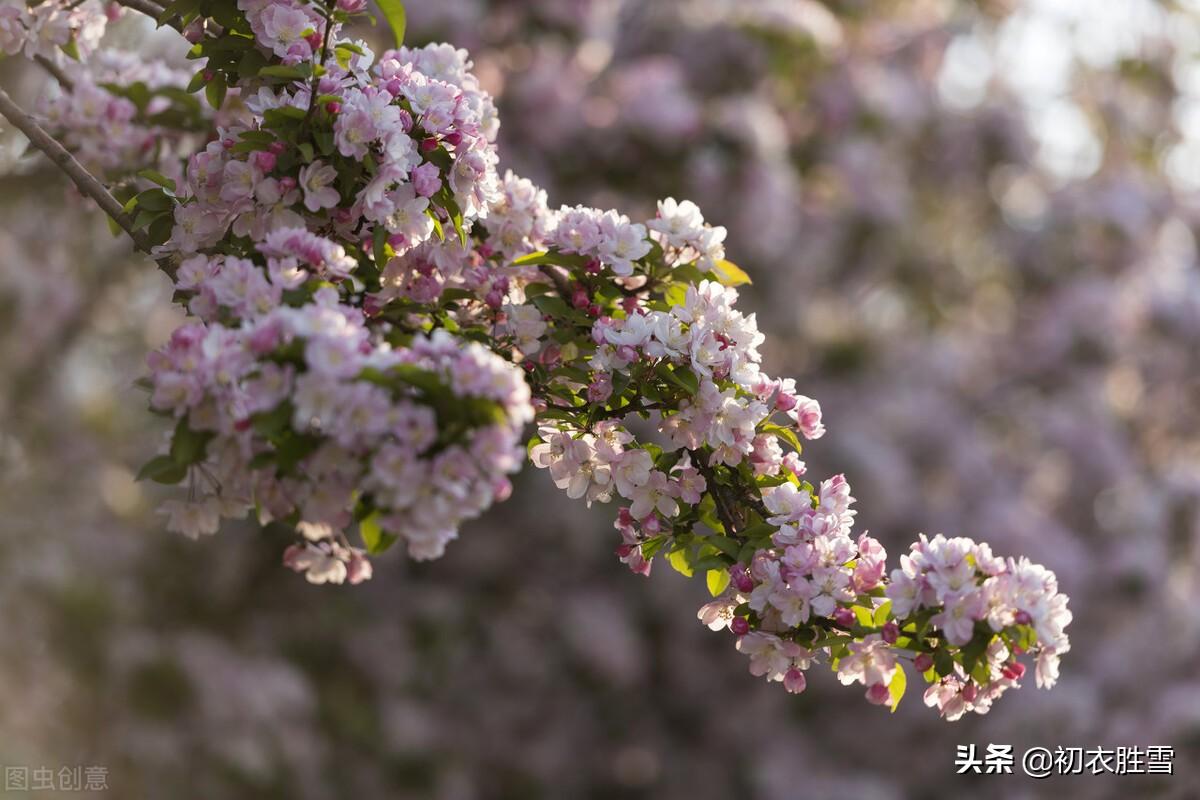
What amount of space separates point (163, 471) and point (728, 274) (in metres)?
1.07

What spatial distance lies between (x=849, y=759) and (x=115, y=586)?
3.46 metres

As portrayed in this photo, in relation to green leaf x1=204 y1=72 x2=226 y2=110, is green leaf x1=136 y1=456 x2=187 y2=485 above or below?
below

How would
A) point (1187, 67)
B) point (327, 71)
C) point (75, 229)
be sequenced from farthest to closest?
1. point (1187, 67)
2. point (75, 229)
3. point (327, 71)

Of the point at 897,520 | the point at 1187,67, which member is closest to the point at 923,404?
the point at 897,520

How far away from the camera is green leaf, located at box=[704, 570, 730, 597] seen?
2086 millimetres

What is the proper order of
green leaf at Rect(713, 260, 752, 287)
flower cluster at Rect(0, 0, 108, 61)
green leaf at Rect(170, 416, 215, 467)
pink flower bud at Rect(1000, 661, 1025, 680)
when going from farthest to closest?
flower cluster at Rect(0, 0, 108, 61) → green leaf at Rect(713, 260, 752, 287) → pink flower bud at Rect(1000, 661, 1025, 680) → green leaf at Rect(170, 416, 215, 467)

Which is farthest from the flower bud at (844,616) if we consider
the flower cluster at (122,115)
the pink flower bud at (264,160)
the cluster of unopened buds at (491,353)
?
the flower cluster at (122,115)

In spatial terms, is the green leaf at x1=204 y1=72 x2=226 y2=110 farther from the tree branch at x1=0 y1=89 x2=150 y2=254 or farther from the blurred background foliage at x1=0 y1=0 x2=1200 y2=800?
the blurred background foliage at x1=0 y1=0 x2=1200 y2=800

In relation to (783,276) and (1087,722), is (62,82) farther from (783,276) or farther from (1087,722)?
(1087,722)

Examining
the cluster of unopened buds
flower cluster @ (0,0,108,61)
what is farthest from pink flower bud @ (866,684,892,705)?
flower cluster @ (0,0,108,61)

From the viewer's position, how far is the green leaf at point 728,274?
2336 millimetres

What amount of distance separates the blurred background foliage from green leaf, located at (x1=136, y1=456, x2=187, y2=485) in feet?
12.0

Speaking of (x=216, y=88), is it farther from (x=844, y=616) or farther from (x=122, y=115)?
(x=844, y=616)

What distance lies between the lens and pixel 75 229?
5.38 meters
